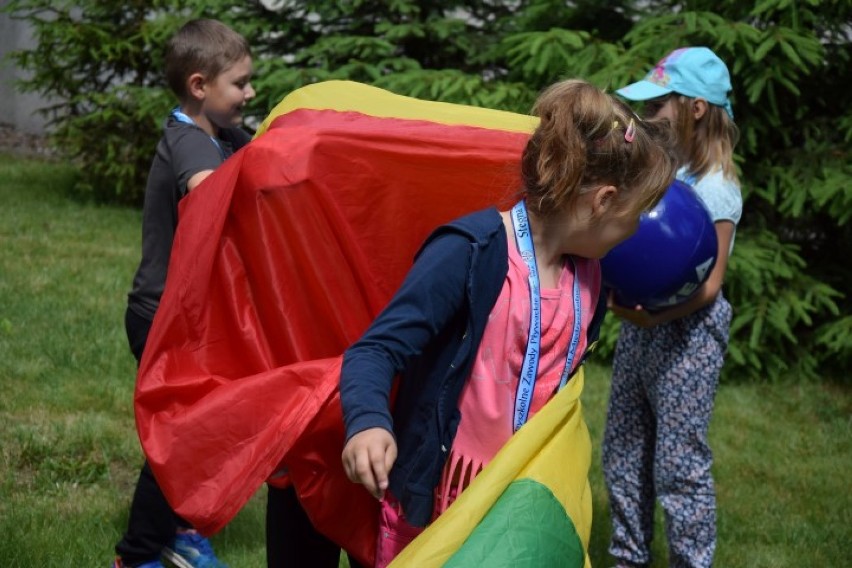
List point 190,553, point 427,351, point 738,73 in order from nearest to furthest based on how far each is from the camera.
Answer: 1. point 427,351
2. point 190,553
3. point 738,73

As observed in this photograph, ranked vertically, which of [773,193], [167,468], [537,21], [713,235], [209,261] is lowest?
[773,193]

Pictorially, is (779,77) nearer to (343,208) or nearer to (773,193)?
(773,193)

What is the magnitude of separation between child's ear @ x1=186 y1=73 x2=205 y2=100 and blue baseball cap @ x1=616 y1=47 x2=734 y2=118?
136cm

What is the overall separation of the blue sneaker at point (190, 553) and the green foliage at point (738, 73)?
3198 mm

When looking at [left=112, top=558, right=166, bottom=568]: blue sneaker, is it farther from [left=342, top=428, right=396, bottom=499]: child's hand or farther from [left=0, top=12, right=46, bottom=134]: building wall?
[left=0, top=12, right=46, bottom=134]: building wall

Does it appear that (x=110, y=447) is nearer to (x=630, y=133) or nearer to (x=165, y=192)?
(x=165, y=192)

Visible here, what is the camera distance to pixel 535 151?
7.86ft

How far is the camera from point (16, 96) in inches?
592

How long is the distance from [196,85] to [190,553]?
1569mm

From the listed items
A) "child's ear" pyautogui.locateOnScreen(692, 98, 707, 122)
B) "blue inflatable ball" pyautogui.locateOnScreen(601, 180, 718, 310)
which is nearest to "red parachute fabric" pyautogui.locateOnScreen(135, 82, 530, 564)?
"blue inflatable ball" pyautogui.locateOnScreen(601, 180, 718, 310)

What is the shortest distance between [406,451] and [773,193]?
475 cm

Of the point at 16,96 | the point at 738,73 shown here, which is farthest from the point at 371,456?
the point at 16,96

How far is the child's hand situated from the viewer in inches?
78.4

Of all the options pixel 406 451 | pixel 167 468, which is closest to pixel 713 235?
pixel 406 451
